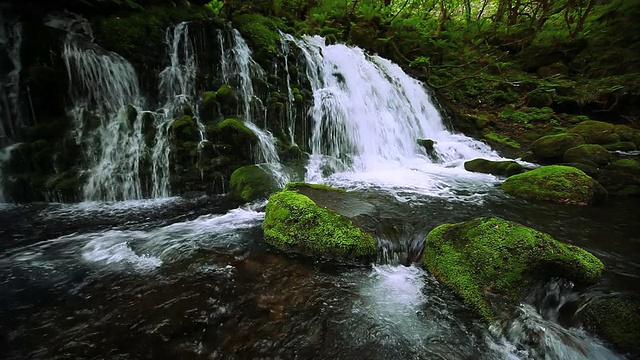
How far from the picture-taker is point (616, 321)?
9.27 feet

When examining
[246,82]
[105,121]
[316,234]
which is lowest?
[316,234]

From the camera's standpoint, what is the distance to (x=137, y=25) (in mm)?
7793

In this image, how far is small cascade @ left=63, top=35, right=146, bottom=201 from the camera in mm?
6594

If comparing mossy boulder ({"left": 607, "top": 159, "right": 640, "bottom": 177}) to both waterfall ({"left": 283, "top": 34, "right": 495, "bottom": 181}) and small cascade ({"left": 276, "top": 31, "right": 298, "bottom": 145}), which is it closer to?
waterfall ({"left": 283, "top": 34, "right": 495, "bottom": 181})

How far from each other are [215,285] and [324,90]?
817cm

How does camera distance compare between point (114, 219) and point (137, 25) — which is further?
point (137, 25)

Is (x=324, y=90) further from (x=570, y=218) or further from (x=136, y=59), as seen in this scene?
(x=570, y=218)

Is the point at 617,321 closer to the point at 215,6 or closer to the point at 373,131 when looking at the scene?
the point at 373,131

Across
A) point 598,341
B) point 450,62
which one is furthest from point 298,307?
point 450,62

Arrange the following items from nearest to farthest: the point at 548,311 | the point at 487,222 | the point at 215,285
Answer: the point at 548,311 → the point at 215,285 → the point at 487,222

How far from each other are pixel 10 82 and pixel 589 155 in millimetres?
13966

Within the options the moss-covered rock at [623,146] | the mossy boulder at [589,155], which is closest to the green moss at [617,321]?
the mossy boulder at [589,155]

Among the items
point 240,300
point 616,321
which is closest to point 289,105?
point 240,300

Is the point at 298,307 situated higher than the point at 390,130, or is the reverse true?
the point at 390,130
